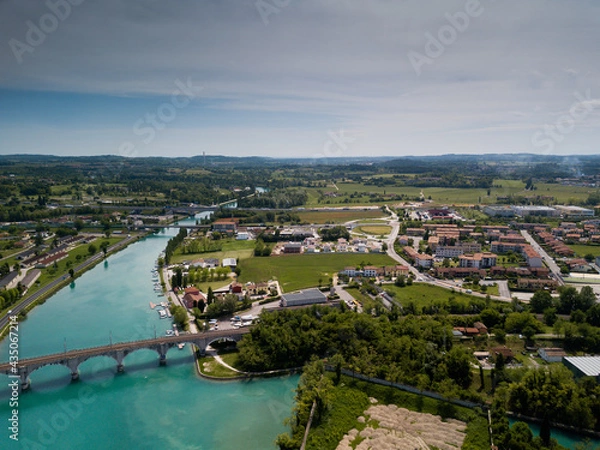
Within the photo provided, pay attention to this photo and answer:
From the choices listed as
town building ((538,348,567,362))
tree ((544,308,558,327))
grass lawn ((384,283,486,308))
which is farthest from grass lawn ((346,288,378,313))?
tree ((544,308,558,327))

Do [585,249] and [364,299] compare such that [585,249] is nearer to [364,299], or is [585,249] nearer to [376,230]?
[376,230]

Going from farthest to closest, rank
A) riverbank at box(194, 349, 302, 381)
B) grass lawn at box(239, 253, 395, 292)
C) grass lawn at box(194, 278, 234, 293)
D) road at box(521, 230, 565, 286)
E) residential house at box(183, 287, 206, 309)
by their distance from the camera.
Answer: grass lawn at box(239, 253, 395, 292) < road at box(521, 230, 565, 286) < grass lawn at box(194, 278, 234, 293) < residential house at box(183, 287, 206, 309) < riverbank at box(194, 349, 302, 381)

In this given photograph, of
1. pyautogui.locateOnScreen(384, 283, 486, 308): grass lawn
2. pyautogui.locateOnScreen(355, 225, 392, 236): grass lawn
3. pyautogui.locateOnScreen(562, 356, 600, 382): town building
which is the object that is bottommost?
pyautogui.locateOnScreen(384, 283, 486, 308): grass lawn

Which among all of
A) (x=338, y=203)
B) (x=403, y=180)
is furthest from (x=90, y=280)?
(x=403, y=180)

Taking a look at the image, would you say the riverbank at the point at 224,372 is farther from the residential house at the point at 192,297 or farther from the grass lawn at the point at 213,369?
the residential house at the point at 192,297

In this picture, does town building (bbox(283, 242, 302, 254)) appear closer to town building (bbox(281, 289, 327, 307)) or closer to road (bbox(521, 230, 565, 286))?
town building (bbox(281, 289, 327, 307))

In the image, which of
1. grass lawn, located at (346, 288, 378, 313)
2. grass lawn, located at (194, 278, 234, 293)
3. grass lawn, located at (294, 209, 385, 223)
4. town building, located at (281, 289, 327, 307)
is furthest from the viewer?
grass lawn, located at (294, 209, 385, 223)

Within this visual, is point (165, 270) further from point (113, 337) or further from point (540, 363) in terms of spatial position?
point (540, 363)
